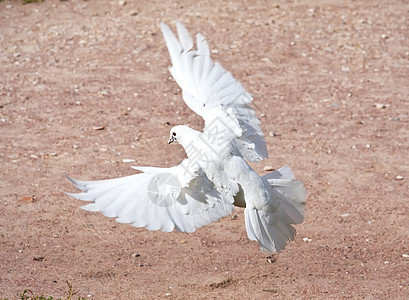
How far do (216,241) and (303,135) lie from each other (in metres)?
2.39

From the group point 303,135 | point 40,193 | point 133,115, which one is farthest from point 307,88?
point 40,193

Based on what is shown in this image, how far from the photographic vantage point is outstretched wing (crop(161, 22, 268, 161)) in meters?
5.44

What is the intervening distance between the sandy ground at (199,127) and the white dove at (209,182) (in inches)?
34.4

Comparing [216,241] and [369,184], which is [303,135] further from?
[216,241]

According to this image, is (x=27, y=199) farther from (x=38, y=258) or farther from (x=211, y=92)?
(x=211, y=92)

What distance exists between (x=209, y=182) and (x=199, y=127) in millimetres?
3574

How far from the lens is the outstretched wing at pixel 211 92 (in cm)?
544

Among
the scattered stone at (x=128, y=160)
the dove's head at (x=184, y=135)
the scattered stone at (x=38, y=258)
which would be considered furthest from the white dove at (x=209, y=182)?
the scattered stone at (x=128, y=160)

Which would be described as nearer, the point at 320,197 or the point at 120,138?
the point at 320,197

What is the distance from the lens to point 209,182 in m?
4.89

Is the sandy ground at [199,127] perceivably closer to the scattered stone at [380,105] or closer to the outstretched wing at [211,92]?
the scattered stone at [380,105]

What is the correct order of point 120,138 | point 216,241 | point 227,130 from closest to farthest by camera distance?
point 227,130
point 216,241
point 120,138

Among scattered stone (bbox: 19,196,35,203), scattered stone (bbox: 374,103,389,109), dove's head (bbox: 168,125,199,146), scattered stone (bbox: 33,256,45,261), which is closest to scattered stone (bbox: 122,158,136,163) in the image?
scattered stone (bbox: 19,196,35,203)

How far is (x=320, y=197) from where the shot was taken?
7105 mm
